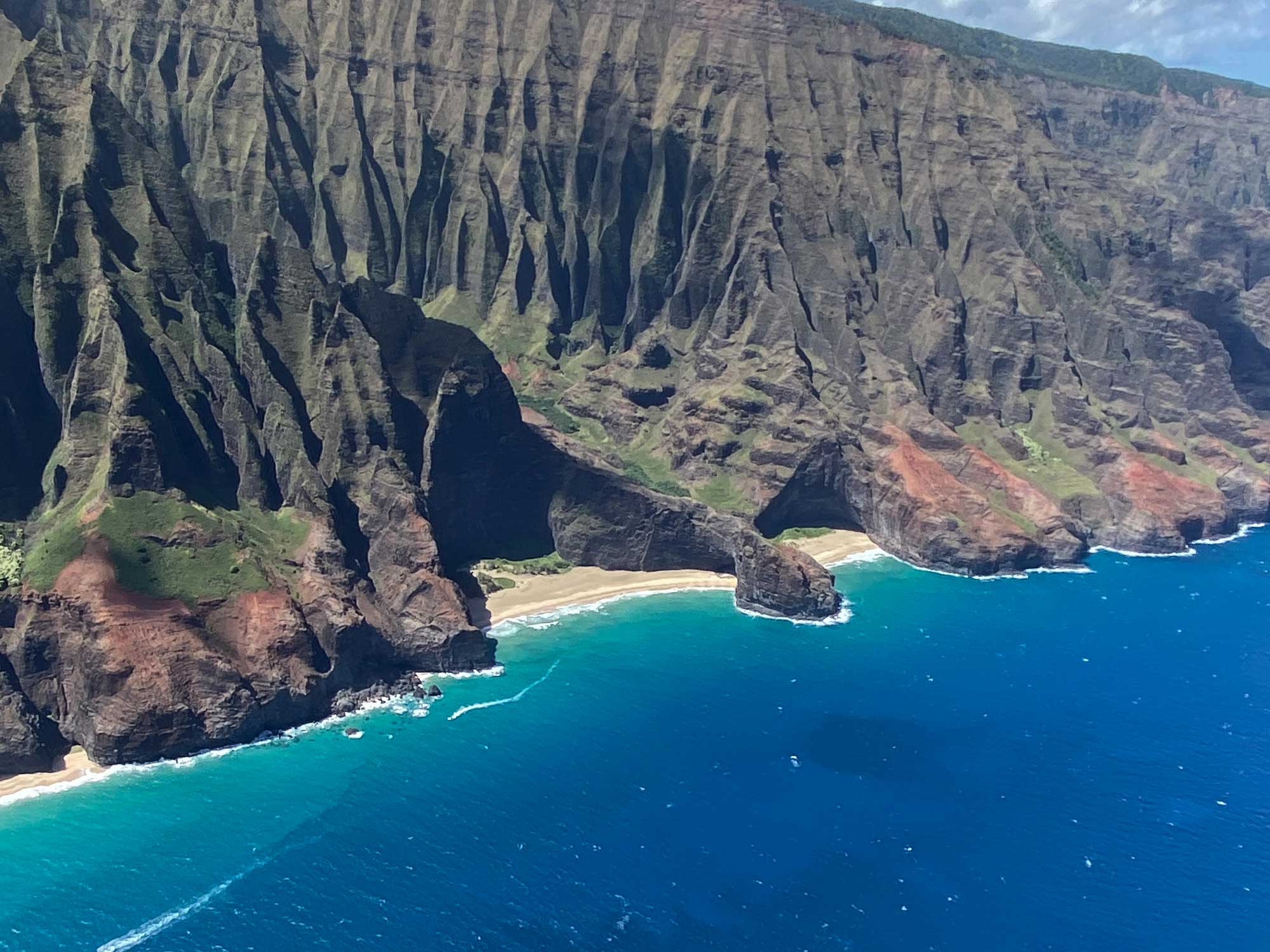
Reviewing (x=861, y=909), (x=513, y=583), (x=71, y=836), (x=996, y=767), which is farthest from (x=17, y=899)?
(x=996, y=767)

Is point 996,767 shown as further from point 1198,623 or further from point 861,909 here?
point 1198,623

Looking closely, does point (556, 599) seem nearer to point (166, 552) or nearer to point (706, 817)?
point (166, 552)

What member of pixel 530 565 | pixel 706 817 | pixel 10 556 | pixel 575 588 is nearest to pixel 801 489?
pixel 575 588

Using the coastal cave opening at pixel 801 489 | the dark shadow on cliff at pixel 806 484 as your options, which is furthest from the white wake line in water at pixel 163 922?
the dark shadow on cliff at pixel 806 484

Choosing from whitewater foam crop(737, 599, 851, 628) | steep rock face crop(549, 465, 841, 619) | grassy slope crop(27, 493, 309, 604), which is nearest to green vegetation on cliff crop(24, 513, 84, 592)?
grassy slope crop(27, 493, 309, 604)

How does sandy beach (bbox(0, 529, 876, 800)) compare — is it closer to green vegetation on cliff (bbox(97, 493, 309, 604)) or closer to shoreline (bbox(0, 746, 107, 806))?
green vegetation on cliff (bbox(97, 493, 309, 604))
